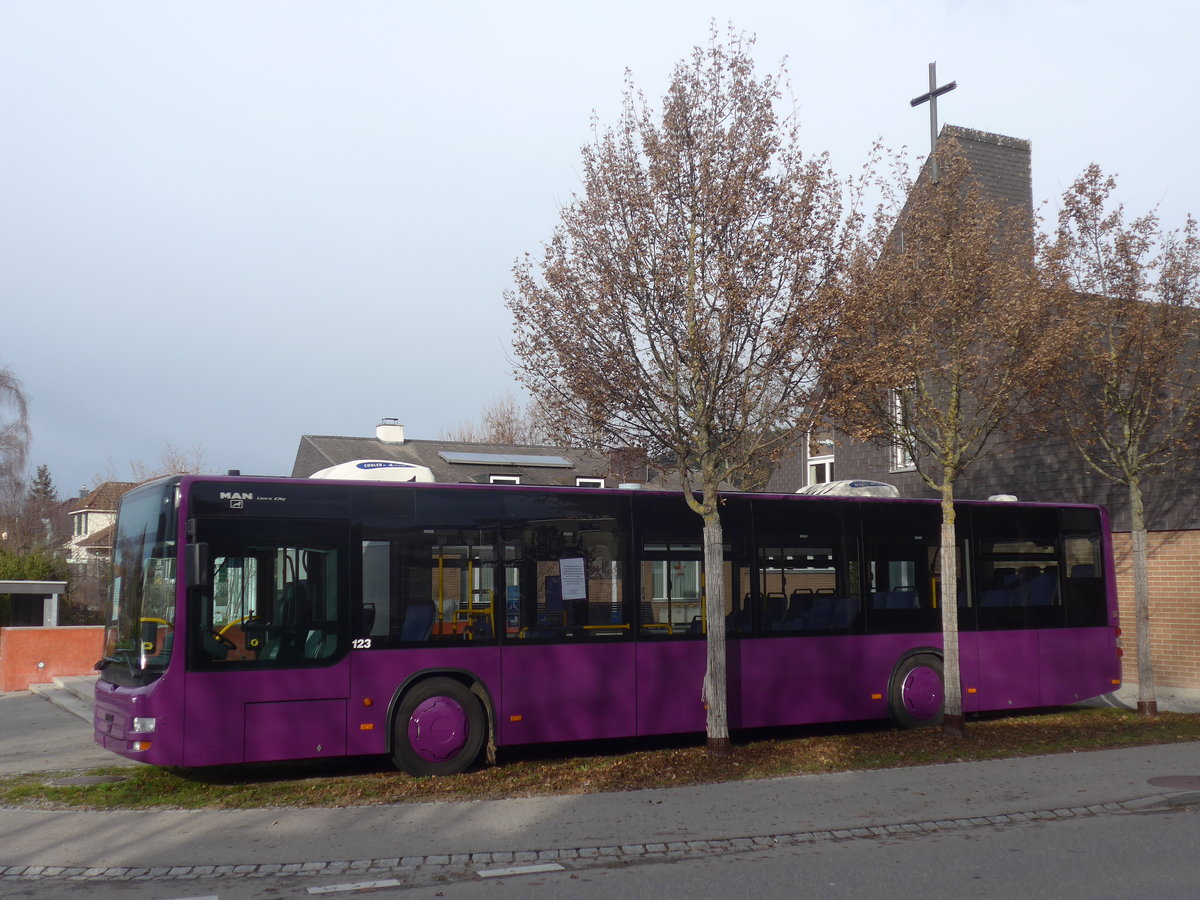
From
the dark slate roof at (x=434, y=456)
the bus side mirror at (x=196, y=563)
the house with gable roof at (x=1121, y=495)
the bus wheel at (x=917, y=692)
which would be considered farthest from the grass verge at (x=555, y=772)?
the dark slate roof at (x=434, y=456)

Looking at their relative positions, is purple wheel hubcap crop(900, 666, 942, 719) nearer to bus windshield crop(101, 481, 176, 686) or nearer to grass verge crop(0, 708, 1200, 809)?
grass verge crop(0, 708, 1200, 809)

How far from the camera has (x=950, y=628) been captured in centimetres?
1275

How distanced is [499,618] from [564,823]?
115 inches

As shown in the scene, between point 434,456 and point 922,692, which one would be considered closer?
point 922,692

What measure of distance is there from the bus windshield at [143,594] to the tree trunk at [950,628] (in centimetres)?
807

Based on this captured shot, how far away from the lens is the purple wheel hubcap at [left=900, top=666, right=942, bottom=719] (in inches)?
540

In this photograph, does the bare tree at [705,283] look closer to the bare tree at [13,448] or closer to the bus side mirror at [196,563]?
the bus side mirror at [196,563]

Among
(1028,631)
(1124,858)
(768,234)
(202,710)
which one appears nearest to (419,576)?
(202,710)

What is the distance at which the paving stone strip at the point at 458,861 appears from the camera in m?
7.33

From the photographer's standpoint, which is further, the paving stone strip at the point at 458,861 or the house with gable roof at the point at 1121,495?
the house with gable roof at the point at 1121,495

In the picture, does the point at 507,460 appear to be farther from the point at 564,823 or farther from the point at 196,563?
the point at 564,823

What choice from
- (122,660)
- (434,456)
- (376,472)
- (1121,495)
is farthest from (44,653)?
(1121,495)

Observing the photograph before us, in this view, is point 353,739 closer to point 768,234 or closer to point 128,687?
point 128,687

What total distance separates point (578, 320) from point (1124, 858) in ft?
20.6
